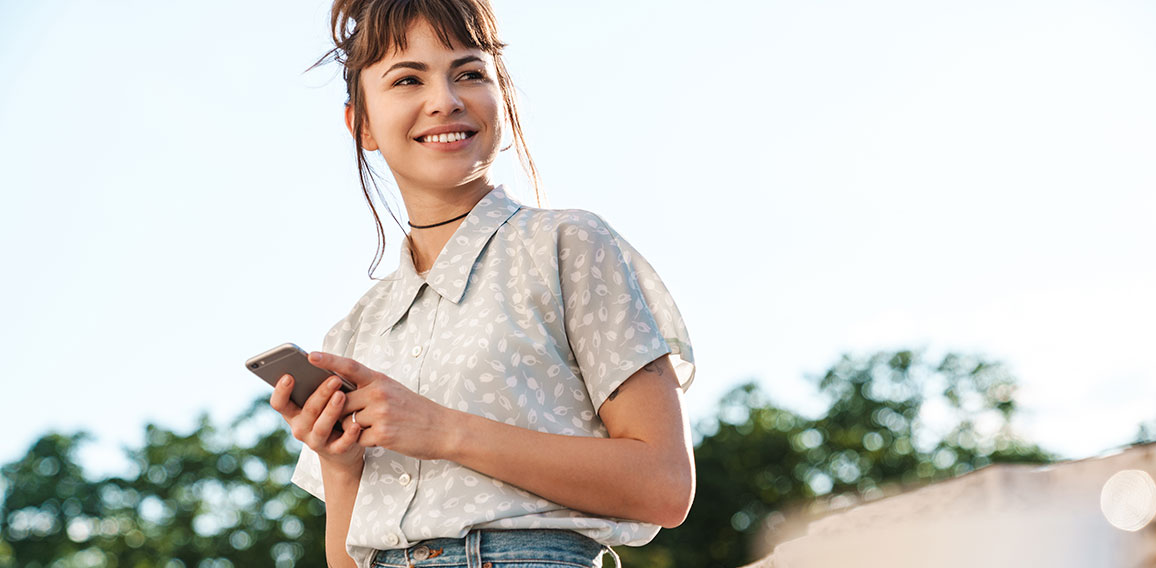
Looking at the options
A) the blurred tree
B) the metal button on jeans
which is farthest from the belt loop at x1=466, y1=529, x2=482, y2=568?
the blurred tree

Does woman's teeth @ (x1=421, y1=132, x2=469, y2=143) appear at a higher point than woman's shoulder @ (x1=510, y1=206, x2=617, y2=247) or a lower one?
higher

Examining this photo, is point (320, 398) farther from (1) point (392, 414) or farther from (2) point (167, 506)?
(2) point (167, 506)

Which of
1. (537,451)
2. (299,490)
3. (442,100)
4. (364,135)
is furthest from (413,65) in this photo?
(299,490)

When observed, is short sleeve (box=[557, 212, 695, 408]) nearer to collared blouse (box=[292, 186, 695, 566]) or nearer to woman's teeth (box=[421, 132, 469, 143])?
collared blouse (box=[292, 186, 695, 566])

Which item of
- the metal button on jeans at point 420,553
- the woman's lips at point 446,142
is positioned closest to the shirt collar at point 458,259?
the woman's lips at point 446,142

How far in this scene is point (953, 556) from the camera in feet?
3.28

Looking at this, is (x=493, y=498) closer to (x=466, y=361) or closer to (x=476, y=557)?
(x=476, y=557)

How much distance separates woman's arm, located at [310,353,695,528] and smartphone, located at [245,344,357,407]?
0.04 meters

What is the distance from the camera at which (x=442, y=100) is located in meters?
2.63

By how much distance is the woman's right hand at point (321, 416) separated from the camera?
2.18 metres

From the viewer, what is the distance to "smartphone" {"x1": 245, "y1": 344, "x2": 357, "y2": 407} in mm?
2137

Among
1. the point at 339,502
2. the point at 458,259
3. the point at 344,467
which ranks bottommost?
the point at 339,502

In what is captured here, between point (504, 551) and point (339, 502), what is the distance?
554 mm

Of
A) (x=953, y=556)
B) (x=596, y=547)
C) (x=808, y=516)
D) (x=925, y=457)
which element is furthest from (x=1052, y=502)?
(x=925, y=457)
